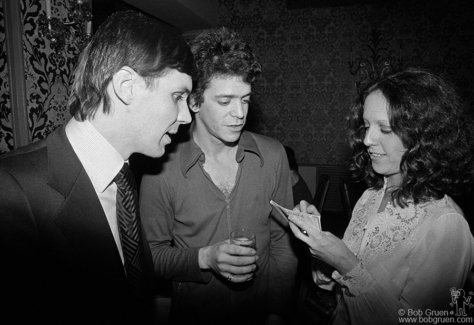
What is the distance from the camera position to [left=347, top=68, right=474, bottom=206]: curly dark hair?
1453 millimetres

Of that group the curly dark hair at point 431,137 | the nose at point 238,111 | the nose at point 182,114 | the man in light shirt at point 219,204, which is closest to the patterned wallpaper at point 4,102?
the man in light shirt at point 219,204

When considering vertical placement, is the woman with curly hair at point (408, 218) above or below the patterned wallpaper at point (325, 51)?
below

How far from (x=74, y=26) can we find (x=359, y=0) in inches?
207

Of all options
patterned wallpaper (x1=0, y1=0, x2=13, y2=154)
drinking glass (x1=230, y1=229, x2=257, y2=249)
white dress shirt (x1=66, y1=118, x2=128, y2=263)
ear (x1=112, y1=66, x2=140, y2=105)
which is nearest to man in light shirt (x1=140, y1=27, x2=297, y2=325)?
drinking glass (x1=230, y1=229, x2=257, y2=249)

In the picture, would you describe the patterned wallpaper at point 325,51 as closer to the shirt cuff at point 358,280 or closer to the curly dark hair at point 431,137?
the curly dark hair at point 431,137

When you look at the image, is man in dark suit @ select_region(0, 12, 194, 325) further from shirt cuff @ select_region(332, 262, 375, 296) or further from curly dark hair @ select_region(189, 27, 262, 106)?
shirt cuff @ select_region(332, 262, 375, 296)

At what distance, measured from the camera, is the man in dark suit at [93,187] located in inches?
36.0

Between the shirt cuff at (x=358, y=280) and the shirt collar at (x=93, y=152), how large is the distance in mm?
1149

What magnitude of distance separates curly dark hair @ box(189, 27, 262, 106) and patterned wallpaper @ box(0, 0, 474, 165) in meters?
4.50

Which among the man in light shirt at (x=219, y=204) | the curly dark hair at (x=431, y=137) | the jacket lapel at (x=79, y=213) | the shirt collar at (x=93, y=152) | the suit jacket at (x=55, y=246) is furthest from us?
the man in light shirt at (x=219, y=204)

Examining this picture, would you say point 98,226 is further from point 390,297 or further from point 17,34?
point 17,34

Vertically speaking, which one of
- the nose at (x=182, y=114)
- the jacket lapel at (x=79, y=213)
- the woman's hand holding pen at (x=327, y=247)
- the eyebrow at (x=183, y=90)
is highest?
the eyebrow at (x=183, y=90)

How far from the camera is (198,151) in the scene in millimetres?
1786

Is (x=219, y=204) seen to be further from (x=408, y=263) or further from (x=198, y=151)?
(x=408, y=263)
